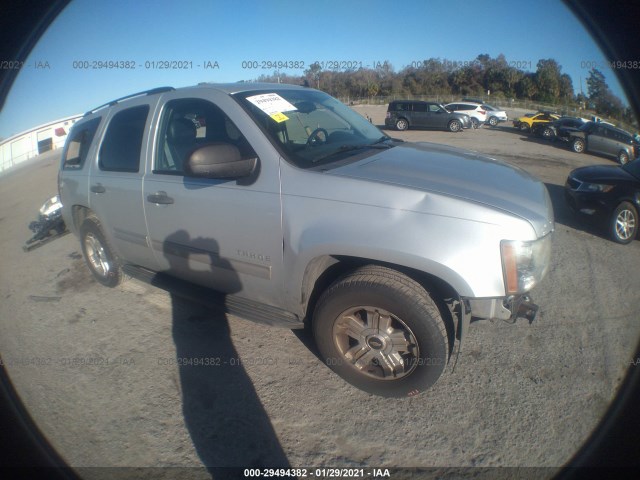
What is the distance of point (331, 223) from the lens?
215 cm

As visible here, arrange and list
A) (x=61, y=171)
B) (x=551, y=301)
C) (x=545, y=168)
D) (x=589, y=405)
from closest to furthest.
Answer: (x=589, y=405)
(x=551, y=301)
(x=61, y=171)
(x=545, y=168)

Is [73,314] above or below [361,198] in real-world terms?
below

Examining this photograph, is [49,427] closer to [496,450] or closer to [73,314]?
[73,314]

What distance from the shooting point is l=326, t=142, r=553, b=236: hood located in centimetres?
206

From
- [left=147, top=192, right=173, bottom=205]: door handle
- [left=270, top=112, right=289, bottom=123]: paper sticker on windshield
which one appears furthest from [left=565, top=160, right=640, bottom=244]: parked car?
[left=147, top=192, right=173, bottom=205]: door handle

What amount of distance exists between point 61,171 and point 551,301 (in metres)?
5.64

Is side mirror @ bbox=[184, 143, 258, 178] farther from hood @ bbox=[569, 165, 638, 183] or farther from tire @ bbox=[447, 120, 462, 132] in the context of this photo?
tire @ bbox=[447, 120, 462, 132]

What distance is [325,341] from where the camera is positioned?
2467mm

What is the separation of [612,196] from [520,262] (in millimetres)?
4697

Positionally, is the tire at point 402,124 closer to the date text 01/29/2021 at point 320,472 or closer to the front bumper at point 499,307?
the front bumper at point 499,307

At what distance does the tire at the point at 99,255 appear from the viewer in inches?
150

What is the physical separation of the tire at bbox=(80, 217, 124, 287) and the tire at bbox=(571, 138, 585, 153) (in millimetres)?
15047

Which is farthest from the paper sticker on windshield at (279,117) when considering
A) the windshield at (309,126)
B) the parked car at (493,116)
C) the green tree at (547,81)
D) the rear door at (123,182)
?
the green tree at (547,81)

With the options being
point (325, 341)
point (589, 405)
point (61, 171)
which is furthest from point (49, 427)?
point (589, 405)
